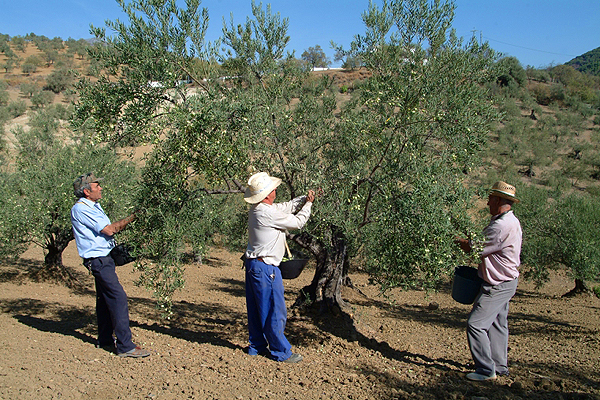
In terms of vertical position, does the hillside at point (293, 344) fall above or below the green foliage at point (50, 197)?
below

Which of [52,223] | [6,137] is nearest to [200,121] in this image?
[52,223]

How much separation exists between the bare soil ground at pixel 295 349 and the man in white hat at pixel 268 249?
0.50 metres

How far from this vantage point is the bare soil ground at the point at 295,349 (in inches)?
177

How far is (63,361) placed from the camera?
5117mm

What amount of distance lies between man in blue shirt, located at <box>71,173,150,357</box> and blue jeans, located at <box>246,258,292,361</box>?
1.48 metres

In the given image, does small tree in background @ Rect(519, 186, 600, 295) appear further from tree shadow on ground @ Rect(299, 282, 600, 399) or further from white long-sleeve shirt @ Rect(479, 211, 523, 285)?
white long-sleeve shirt @ Rect(479, 211, 523, 285)

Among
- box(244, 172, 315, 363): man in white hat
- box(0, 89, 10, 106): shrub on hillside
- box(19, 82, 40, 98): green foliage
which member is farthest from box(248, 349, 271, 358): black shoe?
box(19, 82, 40, 98): green foliage

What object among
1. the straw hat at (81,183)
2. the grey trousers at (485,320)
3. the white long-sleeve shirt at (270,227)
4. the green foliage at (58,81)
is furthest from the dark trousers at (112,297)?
the green foliage at (58,81)

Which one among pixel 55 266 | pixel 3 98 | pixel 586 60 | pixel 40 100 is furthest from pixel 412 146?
pixel 586 60

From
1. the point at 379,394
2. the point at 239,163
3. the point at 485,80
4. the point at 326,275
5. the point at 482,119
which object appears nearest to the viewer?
the point at 379,394

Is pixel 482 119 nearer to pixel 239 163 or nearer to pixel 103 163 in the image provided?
pixel 239 163

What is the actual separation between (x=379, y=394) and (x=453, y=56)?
449 cm

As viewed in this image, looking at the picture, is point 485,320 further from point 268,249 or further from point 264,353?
point 264,353

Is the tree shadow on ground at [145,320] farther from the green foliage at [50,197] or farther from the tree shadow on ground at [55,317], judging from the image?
the green foliage at [50,197]
